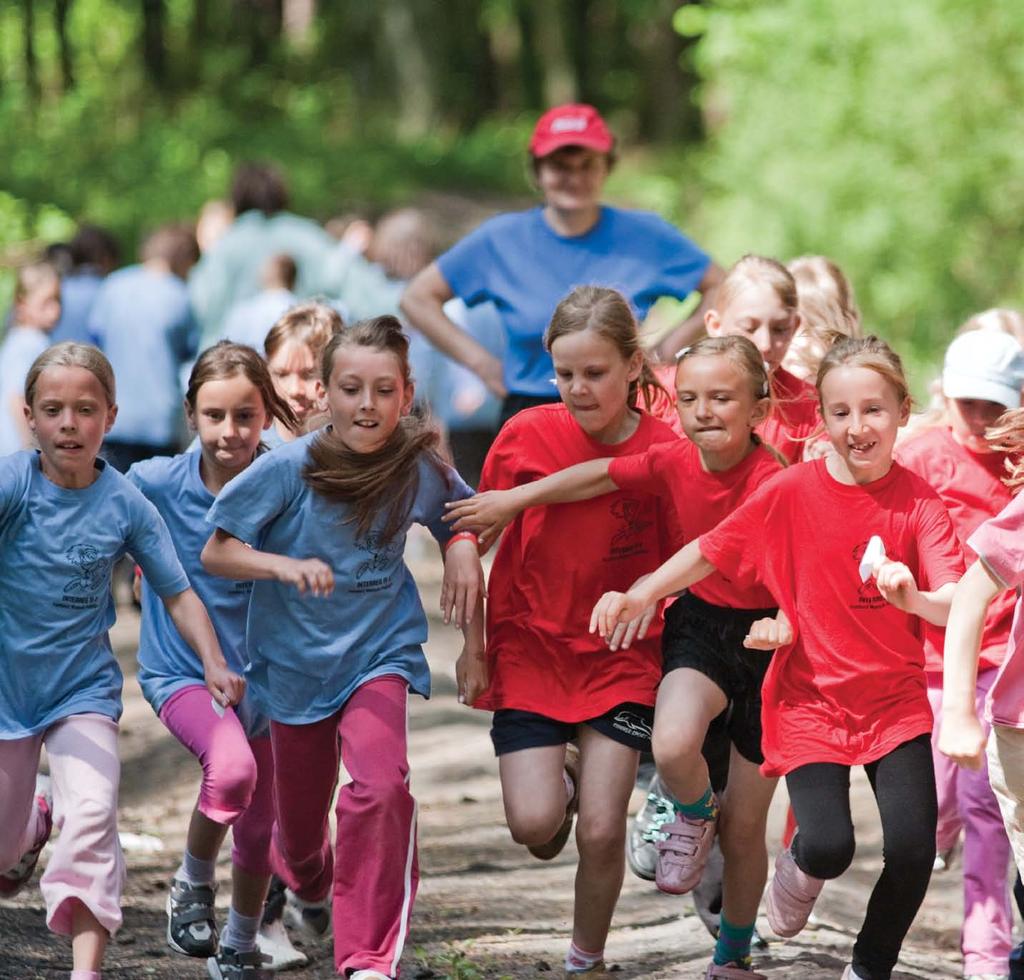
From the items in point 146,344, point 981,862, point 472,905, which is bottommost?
point 472,905

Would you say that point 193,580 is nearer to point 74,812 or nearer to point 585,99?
Answer: point 74,812

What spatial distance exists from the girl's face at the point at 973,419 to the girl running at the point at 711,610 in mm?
849

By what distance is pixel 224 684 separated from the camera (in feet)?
18.0

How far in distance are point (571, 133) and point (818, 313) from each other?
121 centimetres

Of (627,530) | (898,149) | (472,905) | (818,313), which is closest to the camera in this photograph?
(627,530)

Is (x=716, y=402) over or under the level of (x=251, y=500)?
over

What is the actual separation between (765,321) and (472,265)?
1.59 meters

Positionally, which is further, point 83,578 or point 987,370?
point 987,370

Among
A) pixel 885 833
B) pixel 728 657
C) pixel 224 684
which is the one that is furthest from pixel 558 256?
pixel 885 833

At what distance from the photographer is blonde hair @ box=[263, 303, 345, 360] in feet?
22.5

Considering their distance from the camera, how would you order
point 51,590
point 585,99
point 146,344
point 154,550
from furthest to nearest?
1. point 585,99
2. point 146,344
3. point 154,550
4. point 51,590

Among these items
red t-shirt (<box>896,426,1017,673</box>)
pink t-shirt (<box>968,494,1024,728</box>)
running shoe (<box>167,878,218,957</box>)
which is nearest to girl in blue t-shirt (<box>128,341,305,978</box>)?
running shoe (<box>167,878,218,957</box>)

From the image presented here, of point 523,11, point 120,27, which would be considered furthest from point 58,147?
point 523,11

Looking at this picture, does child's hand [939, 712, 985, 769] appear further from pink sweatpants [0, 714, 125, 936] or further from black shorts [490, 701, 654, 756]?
pink sweatpants [0, 714, 125, 936]
